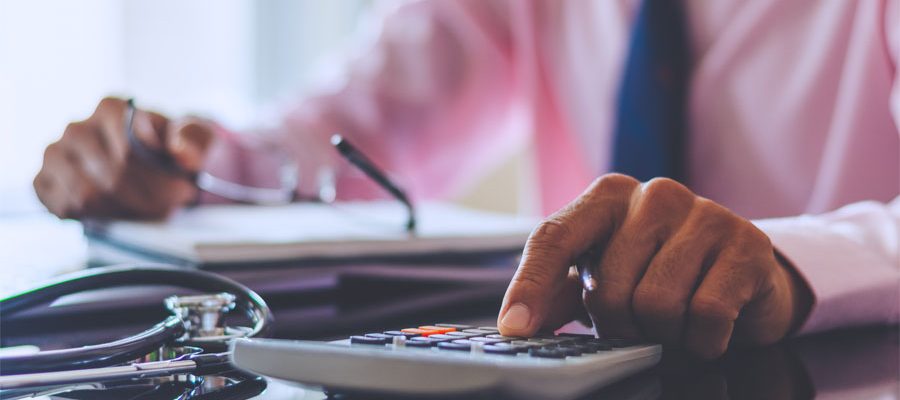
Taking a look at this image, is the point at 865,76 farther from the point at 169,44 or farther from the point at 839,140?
the point at 169,44

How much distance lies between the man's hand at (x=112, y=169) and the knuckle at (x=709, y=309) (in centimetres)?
59

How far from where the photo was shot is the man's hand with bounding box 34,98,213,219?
2.56 feet

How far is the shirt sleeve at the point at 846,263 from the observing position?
1.40ft

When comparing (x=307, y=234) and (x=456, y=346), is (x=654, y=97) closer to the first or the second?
(x=307, y=234)

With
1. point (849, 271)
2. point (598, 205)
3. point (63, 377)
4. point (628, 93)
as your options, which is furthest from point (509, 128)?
point (63, 377)

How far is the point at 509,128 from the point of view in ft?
5.26

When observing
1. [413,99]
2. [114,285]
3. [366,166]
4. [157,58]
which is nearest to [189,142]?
[366,166]

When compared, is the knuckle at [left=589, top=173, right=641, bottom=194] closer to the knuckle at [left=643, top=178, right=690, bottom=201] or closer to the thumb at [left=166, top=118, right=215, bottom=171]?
the knuckle at [left=643, top=178, right=690, bottom=201]

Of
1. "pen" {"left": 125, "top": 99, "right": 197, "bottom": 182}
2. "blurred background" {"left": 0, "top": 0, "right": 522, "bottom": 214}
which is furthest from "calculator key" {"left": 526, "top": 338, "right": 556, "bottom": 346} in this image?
"blurred background" {"left": 0, "top": 0, "right": 522, "bottom": 214}

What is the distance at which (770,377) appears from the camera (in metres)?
0.31

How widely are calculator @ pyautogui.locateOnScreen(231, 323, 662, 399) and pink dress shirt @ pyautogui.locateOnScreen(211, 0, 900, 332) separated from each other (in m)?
0.23

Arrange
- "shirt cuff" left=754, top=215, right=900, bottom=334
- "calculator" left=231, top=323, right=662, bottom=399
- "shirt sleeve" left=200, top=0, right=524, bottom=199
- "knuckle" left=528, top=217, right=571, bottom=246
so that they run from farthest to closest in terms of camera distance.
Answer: "shirt sleeve" left=200, top=0, right=524, bottom=199 → "shirt cuff" left=754, top=215, right=900, bottom=334 → "knuckle" left=528, top=217, right=571, bottom=246 → "calculator" left=231, top=323, right=662, bottom=399

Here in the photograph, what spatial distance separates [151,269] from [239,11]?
173cm

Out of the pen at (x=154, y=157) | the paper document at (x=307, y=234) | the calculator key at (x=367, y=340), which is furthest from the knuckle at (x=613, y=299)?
the pen at (x=154, y=157)
